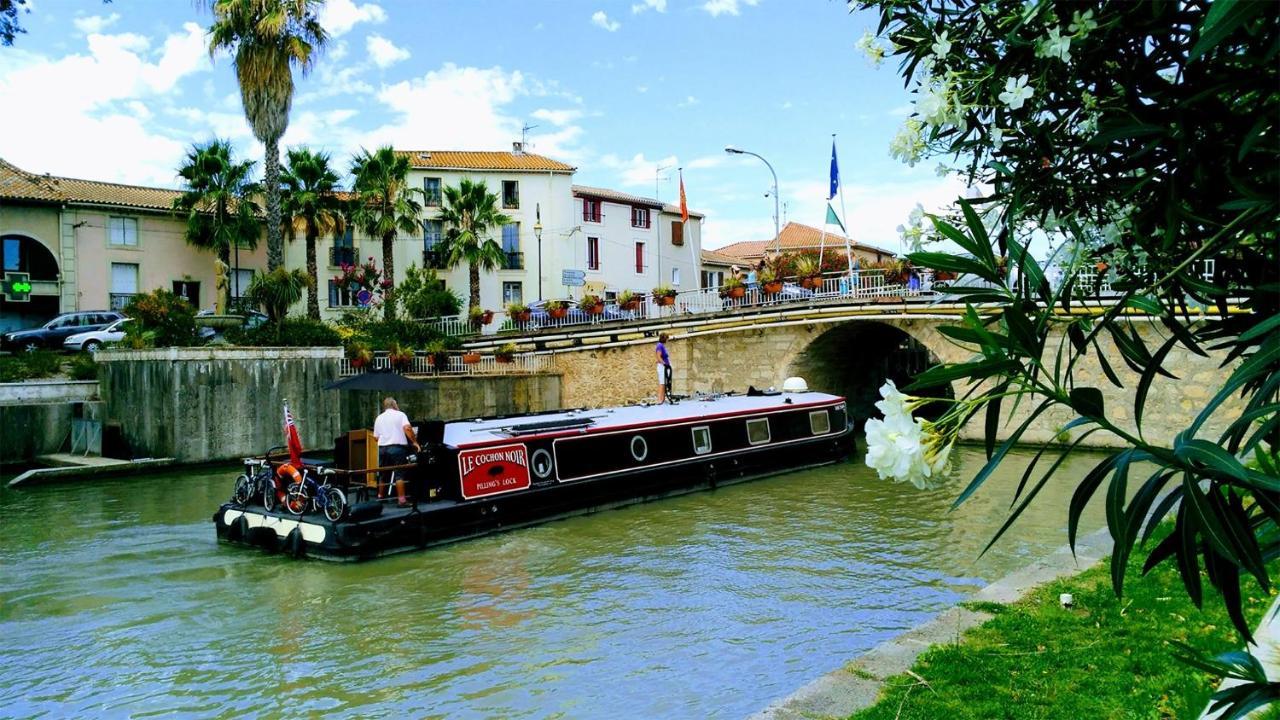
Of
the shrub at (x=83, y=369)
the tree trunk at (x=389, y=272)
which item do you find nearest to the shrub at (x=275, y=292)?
the shrub at (x=83, y=369)

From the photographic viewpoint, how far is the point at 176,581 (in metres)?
11.5

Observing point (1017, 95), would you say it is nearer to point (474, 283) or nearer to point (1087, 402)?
→ point (1087, 402)

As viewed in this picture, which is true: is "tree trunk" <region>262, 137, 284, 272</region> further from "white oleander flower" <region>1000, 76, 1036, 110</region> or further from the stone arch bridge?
"white oleander flower" <region>1000, 76, 1036, 110</region>

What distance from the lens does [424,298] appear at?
34688 millimetres

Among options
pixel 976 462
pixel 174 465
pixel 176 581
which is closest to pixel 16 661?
pixel 176 581

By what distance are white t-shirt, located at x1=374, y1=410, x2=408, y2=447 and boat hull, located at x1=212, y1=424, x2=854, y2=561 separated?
88 cm

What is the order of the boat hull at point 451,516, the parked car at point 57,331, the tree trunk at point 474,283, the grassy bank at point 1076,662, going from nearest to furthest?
the grassy bank at point 1076,662, the boat hull at point 451,516, the parked car at point 57,331, the tree trunk at point 474,283

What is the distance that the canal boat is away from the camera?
40.5 feet

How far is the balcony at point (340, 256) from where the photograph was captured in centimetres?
3891

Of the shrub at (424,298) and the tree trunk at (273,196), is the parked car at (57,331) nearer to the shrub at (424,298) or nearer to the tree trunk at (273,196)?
the tree trunk at (273,196)

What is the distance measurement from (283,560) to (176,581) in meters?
1.34

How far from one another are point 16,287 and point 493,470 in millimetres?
25693

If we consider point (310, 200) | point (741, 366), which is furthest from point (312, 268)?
point (741, 366)

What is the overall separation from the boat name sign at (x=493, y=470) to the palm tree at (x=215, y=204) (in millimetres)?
23301
